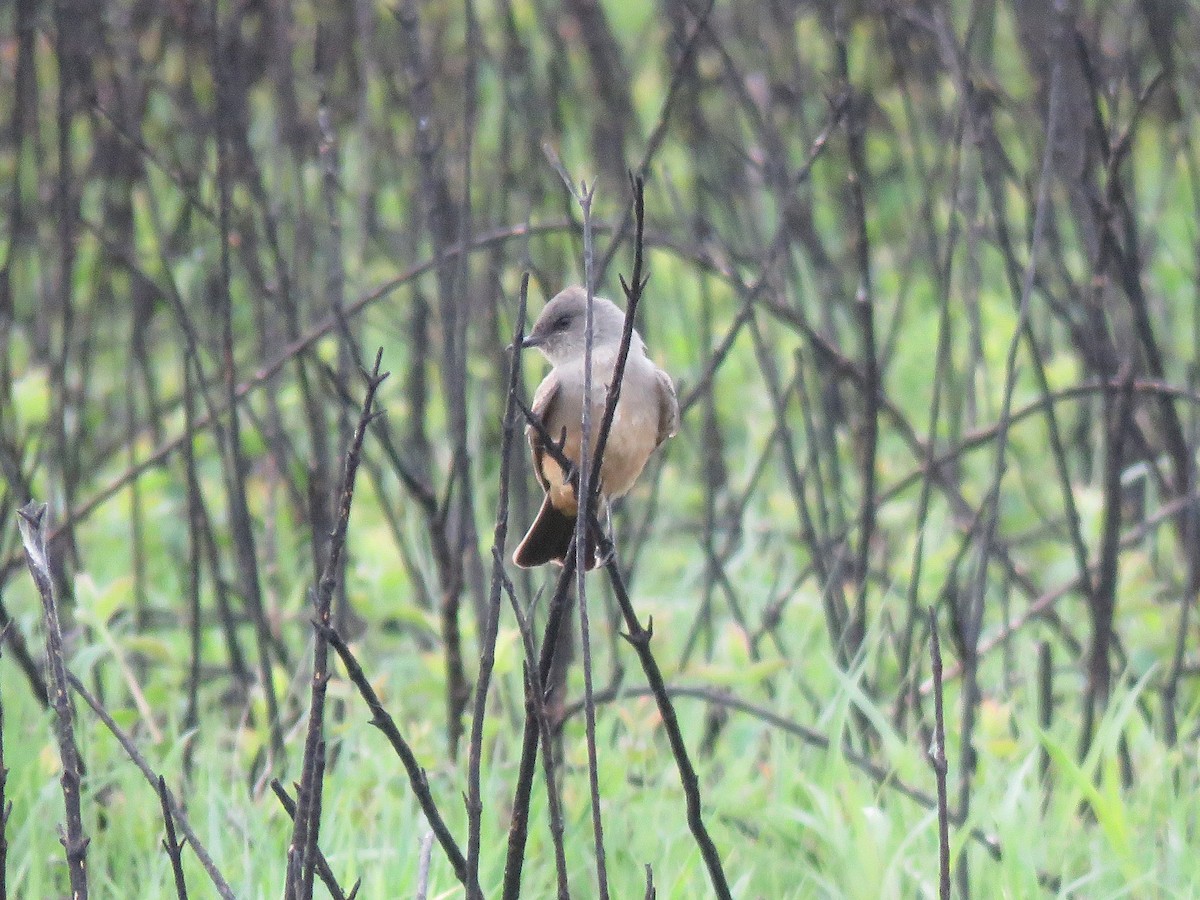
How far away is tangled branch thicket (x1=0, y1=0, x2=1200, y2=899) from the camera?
2854mm

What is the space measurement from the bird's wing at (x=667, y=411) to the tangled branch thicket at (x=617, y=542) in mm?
284

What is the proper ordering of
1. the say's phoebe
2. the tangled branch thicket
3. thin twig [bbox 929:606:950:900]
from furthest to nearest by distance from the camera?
the tangled branch thicket
the say's phoebe
thin twig [bbox 929:606:950:900]

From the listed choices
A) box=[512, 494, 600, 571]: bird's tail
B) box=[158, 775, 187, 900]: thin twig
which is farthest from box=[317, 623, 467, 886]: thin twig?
box=[512, 494, 600, 571]: bird's tail

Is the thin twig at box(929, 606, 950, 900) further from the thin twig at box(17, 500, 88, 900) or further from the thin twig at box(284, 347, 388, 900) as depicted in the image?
the thin twig at box(17, 500, 88, 900)

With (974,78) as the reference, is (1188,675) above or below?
below

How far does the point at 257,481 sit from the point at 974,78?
2.67 meters

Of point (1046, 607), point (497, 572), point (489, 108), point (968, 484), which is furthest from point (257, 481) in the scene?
point (489, 108)

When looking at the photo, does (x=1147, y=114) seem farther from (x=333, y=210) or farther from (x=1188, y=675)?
(x=333, y=210)

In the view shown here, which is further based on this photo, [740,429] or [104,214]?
[740,429]

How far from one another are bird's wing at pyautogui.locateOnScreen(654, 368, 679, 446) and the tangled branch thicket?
28 centimetres

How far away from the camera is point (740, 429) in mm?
6594

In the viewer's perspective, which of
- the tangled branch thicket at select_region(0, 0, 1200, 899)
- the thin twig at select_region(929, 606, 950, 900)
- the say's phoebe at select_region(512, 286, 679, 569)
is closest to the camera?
the thin twig at select_region(929, 606, 950, 900)

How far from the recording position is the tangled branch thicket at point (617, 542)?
2.85 m

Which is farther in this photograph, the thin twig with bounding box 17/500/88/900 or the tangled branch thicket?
the tangled branch thicket
